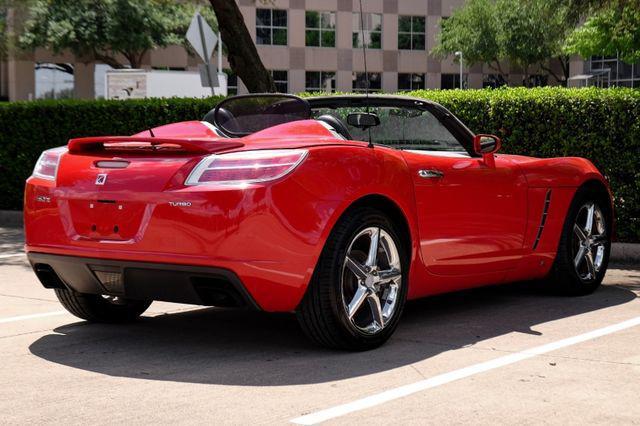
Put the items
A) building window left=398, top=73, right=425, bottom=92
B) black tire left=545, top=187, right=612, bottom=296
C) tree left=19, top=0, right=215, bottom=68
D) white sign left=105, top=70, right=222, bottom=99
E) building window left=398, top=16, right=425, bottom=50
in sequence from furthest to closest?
building window left=398, top=73, right=425, bottom=92
building window left=398, top=16, right=425, bottom=50
tree left=19, top=0, right=215, bottom=68
white sign left=105, top=70, right=222, bottom=99
black tire left=545, top=187, right=612, bottom=296

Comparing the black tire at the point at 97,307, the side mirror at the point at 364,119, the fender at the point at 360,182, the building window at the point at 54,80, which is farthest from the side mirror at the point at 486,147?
the building window at the point at 54,80

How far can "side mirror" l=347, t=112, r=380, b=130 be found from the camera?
6289mm

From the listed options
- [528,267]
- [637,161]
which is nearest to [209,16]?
[637,161]

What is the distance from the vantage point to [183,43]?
54.0m

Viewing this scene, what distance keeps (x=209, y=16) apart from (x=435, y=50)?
55.4 feet

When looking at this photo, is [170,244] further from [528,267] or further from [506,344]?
[528,267]

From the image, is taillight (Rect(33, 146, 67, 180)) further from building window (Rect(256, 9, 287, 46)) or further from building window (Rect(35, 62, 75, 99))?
building window (Rect(256, 9, 287, 46))

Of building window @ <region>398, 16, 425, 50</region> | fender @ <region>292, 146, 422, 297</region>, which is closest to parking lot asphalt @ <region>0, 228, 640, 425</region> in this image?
fender @ <region>292, 146, 422, 297</region>

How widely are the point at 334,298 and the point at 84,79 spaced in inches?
2092

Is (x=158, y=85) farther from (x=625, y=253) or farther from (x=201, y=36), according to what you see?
(x=625, y=253)

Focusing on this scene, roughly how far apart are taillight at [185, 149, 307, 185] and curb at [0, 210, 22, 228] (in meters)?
10.0

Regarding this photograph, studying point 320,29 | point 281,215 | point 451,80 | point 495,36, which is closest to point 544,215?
point 281,215

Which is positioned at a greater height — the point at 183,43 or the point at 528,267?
the point at 183,43

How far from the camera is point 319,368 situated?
17.5 feet
